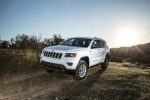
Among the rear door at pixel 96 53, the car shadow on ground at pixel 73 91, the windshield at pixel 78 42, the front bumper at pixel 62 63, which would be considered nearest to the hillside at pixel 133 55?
the rear door at pixel 96 53

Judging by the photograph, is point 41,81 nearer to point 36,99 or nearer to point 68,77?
point 68,77

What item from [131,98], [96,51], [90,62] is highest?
[96,51]

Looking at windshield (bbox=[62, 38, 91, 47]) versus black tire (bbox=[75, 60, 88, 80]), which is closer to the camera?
black tire (bbox=[75, 60, 88, 80])

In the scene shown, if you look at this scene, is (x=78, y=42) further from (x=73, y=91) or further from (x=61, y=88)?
(x=73, y=91)

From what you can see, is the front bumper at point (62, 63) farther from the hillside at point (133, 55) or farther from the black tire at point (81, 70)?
the hillside at point (133, 55)

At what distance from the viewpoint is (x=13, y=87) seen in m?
6.36

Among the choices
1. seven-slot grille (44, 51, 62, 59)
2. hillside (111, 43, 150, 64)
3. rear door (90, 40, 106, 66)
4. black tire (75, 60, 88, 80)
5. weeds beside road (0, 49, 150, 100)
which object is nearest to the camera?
weeds beside road (0, 49, 150, 100)

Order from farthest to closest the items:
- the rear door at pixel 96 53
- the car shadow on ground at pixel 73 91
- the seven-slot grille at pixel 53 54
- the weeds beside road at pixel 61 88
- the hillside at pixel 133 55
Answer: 1. the hillside at pixel 133 55
2. the rear door at pixel 96 53
3. the seven-slot grille at pixel 53 54
4. the weeds beside road at pixel 61 88
5. the car shadow on ground at pixel 73 91

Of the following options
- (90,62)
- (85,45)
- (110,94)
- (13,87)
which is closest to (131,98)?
(110,94)

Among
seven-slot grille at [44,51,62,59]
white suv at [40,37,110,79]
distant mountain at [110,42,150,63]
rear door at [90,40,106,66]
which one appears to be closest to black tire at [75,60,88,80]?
white suv at [40,37,110,79]

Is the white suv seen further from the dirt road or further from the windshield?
the dirt road

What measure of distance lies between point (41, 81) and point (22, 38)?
54.2 ft

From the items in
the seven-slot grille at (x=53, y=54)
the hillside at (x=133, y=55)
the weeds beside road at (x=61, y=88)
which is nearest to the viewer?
the weeds beside road at (x=61, y=88)

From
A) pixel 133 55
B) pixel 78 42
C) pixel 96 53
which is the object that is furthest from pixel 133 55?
pixel 78 42
